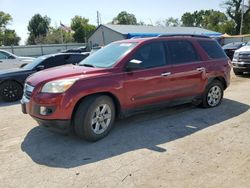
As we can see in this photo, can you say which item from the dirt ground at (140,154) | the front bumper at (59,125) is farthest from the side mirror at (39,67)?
the front bumper at (59,125)

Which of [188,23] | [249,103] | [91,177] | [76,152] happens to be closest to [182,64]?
[249,103]

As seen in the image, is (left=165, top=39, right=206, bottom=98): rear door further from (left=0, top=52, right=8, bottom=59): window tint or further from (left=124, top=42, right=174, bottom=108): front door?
(left=0, top=52, right=8, bottom=59): window tint

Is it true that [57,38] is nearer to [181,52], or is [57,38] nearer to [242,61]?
[242,61]

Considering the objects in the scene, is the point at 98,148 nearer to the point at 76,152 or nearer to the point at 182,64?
the point at 76,152

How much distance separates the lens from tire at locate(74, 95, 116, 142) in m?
4.68

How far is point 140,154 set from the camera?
4.37 meters

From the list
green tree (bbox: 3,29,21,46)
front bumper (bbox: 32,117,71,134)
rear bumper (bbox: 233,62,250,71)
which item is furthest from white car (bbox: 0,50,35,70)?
green tree (bbox: 3,29,21,46)

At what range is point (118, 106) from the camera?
5223 mm

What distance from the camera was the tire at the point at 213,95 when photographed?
6762 millimetres

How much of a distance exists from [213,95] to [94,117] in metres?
3.39

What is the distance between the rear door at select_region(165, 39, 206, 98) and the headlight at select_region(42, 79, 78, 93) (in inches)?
88.9

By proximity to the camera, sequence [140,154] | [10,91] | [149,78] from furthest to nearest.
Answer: [10,91]
[149,78]
[140,154]

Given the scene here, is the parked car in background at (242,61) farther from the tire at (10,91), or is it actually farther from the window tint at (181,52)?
the tire at (10,91)

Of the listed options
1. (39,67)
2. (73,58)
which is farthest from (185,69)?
(73,58)
